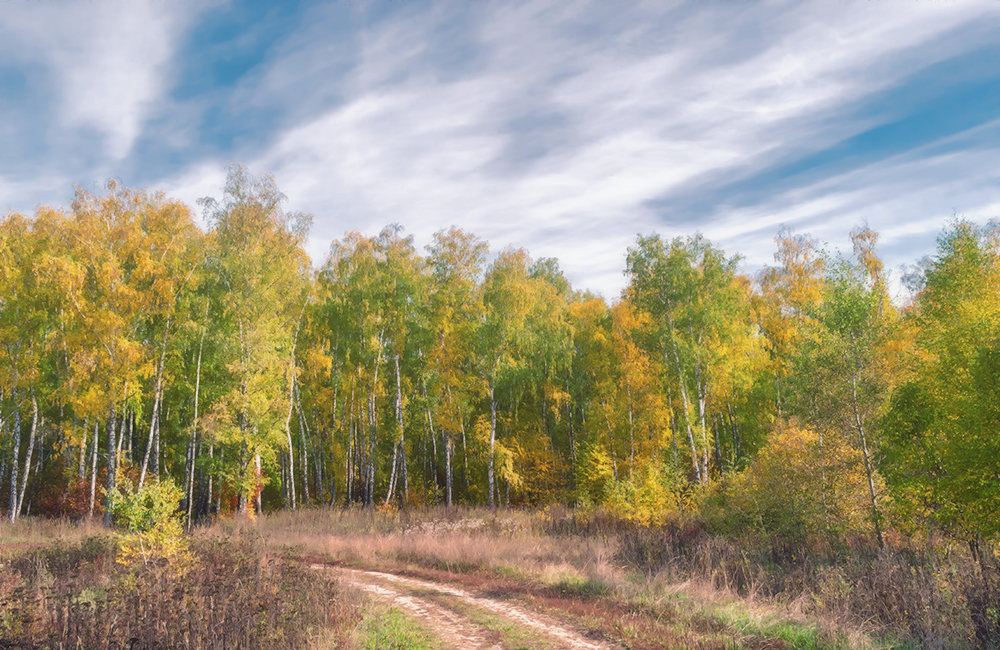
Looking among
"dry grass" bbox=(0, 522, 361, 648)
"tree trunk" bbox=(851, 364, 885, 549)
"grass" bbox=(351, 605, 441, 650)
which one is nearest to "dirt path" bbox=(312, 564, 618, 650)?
"grass" bbox=(351, 605, 441, 650)

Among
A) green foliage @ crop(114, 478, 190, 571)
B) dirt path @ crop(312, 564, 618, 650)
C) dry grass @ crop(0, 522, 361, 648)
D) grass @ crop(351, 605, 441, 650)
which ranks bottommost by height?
dirt path @ crop(312, 564, 618, 650)

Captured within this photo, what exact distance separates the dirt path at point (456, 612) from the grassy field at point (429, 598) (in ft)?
0.16

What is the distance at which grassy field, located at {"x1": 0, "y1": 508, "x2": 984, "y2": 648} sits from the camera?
6824 millimetres

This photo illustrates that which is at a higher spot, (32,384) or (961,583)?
(32,384)

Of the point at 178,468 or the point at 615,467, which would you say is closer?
the point at 615,467

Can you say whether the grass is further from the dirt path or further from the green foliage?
the green foliage

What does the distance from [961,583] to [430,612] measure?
918 cm

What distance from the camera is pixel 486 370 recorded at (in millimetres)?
28328

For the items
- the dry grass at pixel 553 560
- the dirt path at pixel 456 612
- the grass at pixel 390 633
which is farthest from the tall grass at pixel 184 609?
the dry grass at pixel 553 560

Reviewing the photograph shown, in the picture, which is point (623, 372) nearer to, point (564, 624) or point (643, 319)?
point (643, 319)

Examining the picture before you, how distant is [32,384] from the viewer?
2384cm

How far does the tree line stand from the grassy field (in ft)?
11.9

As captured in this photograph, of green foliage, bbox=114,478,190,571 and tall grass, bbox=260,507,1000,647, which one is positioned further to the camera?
green foliage, bbox=114,478,190,571


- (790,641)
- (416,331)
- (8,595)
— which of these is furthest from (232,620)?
(416,331)
